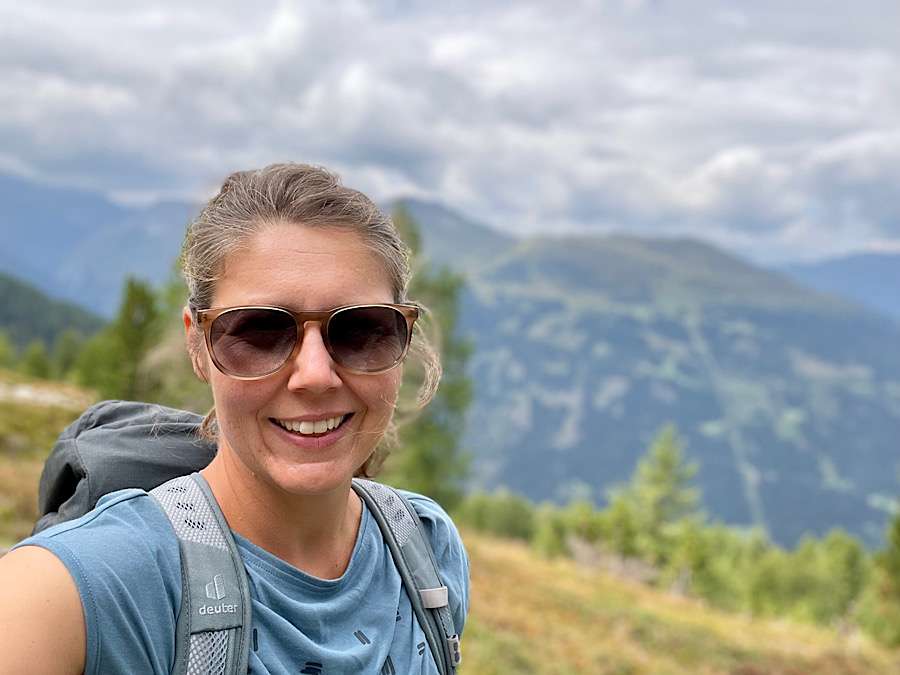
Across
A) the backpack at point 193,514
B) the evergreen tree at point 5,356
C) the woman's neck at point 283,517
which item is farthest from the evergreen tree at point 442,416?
the evergreen tree at point 5,356

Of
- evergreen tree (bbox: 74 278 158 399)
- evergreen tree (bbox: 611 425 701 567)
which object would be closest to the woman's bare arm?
evergreen tree (bbox: 74 278 158 399)

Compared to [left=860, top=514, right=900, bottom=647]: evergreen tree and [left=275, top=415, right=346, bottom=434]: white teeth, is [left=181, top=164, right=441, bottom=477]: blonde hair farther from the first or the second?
[left=860, top=514, right=900, bottom=647]: evergreen tree

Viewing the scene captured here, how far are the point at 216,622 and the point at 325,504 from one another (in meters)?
0.50

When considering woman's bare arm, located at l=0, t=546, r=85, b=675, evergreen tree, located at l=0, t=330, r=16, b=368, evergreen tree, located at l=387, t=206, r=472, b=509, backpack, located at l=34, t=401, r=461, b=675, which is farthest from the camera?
evergreen tree, located at l=0, t=330, r=16, b=368

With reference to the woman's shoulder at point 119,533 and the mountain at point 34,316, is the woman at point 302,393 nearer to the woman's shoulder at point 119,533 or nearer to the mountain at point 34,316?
the woman's shoulder at point 119,533

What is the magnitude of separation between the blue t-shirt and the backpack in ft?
0.11

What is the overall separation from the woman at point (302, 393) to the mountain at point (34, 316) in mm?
168595

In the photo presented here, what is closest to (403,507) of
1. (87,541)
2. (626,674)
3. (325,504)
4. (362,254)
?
(325,504)

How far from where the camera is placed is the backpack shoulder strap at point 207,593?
1.48m

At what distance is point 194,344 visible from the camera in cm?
206

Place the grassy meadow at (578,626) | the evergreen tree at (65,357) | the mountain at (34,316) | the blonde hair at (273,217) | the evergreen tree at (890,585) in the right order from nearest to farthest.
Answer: the blonde hair at (273,217) < the grassy meadow at (578,626) < the evergreen tree at (890,585) < the evergreen tree at (65,357) < the mountain at (34,316)

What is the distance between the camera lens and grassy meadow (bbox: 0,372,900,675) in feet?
38.6

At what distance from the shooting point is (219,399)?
191 centimetres

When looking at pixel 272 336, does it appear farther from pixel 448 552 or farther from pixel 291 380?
pixel 448 552
